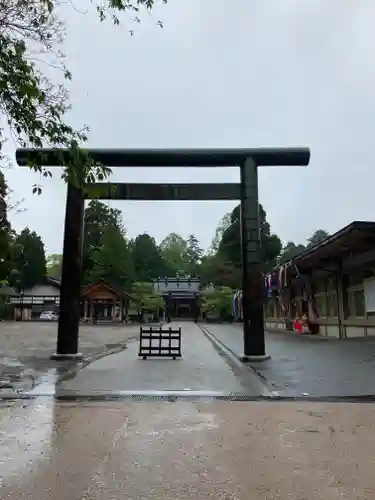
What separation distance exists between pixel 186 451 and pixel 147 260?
→ 75200 mm

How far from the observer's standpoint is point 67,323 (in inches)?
488

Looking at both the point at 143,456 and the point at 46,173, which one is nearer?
the point at 143,456

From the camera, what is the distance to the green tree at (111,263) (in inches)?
2496

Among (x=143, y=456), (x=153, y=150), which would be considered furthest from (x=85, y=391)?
(x=153, y=150)

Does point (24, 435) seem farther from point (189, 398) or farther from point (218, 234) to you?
point (218, 234)

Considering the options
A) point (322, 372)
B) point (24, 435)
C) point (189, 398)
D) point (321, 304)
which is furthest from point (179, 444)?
point (321, 304)

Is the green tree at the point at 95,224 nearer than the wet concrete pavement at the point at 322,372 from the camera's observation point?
No

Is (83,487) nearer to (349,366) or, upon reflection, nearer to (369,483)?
(369,483)

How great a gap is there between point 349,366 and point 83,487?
8.11 m

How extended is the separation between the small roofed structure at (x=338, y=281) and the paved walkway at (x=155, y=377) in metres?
6.09

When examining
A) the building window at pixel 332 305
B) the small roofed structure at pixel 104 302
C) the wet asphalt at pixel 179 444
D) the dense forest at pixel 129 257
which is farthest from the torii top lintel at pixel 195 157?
the small roofed structure at pixel 104 302

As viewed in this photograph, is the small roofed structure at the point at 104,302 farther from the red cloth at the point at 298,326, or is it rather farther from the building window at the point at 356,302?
the building window at the point at 356,302

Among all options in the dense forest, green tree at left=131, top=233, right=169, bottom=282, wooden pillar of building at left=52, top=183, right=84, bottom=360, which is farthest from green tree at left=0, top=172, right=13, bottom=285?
green tree at left=131, top=233, right=169, bottom=282

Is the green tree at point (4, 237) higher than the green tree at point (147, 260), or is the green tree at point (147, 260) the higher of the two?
the green tree at point (147, 260)
